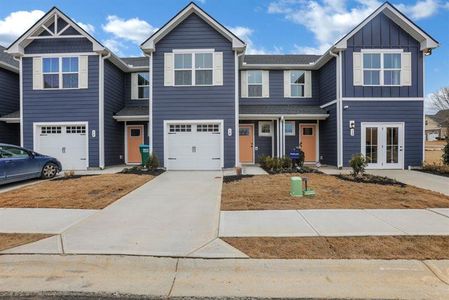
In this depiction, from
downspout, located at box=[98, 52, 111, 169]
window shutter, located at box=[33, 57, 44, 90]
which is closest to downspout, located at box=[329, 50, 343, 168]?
downspout, located at box=[98, 52, 111, 169]

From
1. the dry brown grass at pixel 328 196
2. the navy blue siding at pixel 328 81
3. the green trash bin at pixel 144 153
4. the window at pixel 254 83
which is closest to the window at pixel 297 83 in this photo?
the navy blue siding at pixel 328 81

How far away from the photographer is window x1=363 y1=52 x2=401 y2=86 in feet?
52.9

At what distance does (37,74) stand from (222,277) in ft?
52.7

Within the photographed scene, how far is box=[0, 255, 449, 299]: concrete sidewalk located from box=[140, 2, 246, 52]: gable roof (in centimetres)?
1255

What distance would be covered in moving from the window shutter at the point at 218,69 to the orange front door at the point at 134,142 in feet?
19.3

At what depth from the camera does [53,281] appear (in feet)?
13.8

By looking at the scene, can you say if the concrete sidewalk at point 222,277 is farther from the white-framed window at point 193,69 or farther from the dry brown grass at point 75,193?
the white-framed window at point 193,69

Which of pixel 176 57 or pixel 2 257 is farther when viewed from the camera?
pixel 176 57

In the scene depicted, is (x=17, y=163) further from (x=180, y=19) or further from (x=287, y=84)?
(x=287, y=84)

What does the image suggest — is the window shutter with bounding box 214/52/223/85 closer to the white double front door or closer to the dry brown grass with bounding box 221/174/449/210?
the dry brown grass with bounding box 221/174/449/210

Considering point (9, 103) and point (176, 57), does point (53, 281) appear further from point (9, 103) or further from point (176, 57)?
point (9, 103)

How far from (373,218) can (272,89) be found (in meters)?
13.3

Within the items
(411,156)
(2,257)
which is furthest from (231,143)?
(2,257)

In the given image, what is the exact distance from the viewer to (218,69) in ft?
52.2
